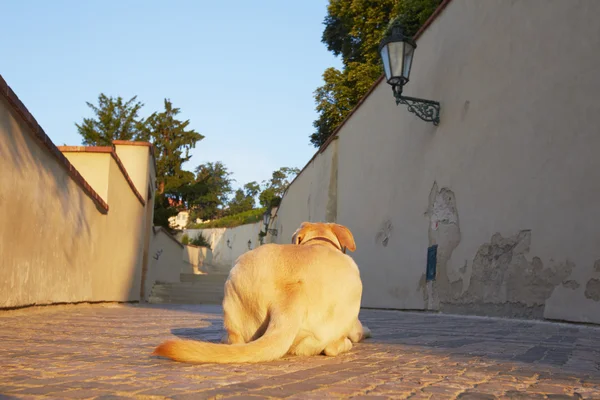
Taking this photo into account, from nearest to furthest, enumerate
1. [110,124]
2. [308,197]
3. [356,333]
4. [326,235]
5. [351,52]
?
[326,235] → [356,333] → [308,197] → [351,52] → [110,124]

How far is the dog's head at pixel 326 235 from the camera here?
12.7 feet

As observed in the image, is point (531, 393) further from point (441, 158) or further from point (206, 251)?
point (206, 251)

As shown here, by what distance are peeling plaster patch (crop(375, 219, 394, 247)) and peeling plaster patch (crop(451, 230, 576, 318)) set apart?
3341mm

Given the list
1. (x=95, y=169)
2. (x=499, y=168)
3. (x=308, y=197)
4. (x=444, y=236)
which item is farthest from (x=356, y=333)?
(x=308, y=197)

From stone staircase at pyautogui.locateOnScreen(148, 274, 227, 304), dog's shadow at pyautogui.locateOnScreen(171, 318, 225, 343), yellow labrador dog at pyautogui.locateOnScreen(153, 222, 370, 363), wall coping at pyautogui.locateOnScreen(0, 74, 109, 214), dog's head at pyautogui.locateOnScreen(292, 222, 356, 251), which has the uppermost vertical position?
wall coping at pyautogui.locateOnScreen(0, 74, 109, 214)

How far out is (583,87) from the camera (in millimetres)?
6016

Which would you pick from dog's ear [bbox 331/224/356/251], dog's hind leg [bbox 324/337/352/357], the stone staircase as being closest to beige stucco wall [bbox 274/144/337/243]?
the stone staircase

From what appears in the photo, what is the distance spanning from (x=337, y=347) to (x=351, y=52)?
20957 mm

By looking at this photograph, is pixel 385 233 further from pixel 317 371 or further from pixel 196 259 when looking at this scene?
pixel 196 259

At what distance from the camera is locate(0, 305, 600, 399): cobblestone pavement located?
2129 millimetres

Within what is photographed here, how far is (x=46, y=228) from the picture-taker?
22.8 ft

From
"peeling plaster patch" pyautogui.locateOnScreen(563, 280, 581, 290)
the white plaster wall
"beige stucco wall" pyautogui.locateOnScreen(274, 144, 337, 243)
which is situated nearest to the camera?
"peeling plaster patch" pyautogui.locateOnScreen(563, 280, 581, 290)

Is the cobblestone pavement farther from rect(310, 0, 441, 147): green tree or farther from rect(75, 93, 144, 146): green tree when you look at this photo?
rect(75, 93, 144, 146): green tree

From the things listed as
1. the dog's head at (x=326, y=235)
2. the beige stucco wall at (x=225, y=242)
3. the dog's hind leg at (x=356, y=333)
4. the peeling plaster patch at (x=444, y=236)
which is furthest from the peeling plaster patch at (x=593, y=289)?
the beige stucco wall at (x=225, y=242)
